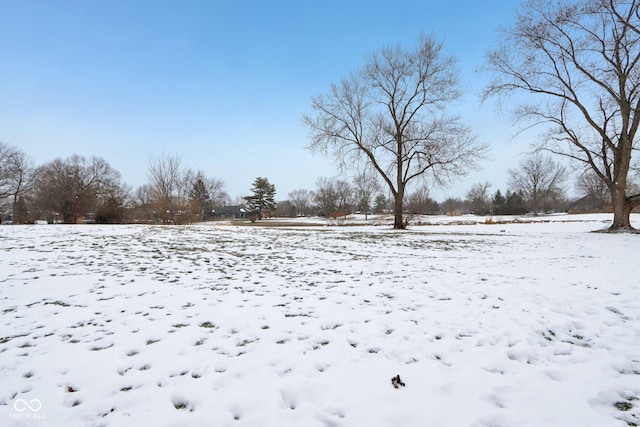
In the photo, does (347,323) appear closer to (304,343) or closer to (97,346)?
(304,343)

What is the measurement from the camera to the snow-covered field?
6.01 feet

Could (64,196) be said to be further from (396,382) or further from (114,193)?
(396,382)

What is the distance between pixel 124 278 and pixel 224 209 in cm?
8610

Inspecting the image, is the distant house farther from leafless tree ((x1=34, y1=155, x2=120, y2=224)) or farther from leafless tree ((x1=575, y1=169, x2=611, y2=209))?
leafless tree ((x1=575, y1=169, x2=611, y2=209))

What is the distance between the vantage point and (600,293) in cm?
420

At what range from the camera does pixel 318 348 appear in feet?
8.75

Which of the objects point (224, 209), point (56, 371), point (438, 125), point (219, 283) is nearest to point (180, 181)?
point (438, 125)

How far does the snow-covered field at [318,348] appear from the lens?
1832 millimetres

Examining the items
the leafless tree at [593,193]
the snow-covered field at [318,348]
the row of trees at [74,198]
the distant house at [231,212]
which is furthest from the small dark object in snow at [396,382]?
Result: the distant house at [231,212]

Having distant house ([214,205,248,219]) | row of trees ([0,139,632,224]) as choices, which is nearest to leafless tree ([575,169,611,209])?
row of trees ([0,139,632,224])

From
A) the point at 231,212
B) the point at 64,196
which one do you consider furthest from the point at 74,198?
the point at 231,212

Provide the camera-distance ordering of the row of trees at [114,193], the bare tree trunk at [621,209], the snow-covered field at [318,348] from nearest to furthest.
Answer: the snow-covered field at [318,348] → the bare tree trunk at [621,209] → the row of trees at [114,193]

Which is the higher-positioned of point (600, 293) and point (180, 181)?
point (180, 181)

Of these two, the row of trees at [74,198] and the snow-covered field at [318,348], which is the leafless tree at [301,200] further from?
the snow-covered field at [318,348]
